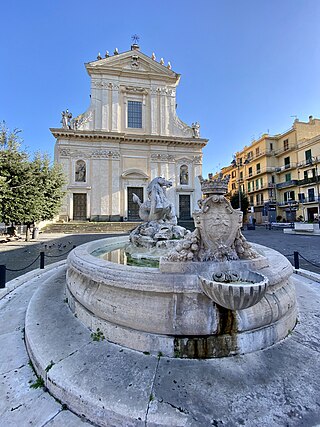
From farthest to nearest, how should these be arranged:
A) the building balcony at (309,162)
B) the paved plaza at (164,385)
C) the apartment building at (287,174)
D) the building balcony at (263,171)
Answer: the building balcony at (263,171) → the apartment building at (287,174) → the building balcony at (309,162) → the paved plaza at (164,385)

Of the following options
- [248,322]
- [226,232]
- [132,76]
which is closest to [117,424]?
[248,322]

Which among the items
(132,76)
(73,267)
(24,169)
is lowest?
(73,267)

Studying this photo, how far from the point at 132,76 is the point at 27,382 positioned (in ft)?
102

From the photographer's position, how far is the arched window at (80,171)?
24.8 meters

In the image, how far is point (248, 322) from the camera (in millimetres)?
2148

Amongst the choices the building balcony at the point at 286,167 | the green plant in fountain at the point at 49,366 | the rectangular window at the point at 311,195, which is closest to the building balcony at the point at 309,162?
the building balcony at the point at 286,167

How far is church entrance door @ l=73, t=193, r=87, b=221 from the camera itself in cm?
2461

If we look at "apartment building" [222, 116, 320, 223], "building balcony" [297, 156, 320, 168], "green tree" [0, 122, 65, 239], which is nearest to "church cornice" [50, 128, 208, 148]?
"apartment building" [222, 116, 320, 223]

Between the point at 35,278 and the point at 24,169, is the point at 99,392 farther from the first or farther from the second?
the point at 24,169

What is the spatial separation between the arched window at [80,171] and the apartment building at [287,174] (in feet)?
64.4

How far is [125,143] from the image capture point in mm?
26141

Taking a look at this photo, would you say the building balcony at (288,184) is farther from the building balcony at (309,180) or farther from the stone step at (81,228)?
the stone step at (81,228)

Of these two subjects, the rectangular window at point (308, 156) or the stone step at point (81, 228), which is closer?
the stone step at point (81, 228)

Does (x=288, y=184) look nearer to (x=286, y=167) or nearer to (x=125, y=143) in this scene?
(x=286, y=167)
